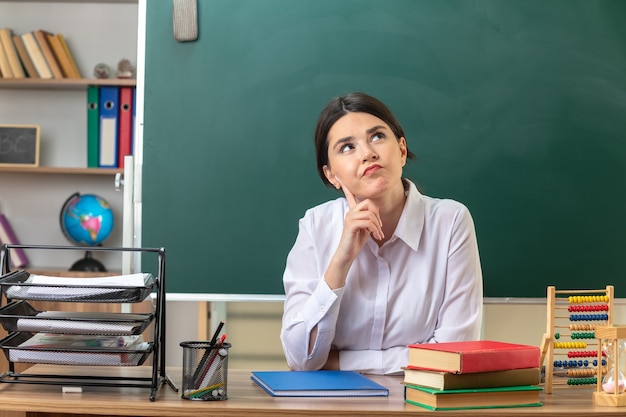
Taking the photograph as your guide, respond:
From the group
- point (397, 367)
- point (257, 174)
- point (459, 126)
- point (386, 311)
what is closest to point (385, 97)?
point (459, 126)

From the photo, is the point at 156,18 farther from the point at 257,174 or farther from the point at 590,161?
the point at 590,161

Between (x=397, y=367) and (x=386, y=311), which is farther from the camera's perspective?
(x=386, y=311)

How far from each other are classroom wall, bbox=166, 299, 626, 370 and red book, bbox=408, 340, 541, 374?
1.64 metres

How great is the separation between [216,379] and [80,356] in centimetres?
29

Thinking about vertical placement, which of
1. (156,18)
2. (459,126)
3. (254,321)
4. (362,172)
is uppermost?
(156,18)

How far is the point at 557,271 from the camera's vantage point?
9.09ft

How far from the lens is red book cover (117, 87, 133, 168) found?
401 cm

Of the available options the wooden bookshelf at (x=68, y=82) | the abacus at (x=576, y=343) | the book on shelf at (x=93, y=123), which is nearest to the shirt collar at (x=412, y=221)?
the abacus at (x=576, y=343)

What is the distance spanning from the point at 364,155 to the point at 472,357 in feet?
2.47

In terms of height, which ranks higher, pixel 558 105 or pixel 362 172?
pixel 558 105

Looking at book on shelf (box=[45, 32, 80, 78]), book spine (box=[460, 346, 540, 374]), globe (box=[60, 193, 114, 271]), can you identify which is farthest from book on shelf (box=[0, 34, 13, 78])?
book spine (box=[460, 346, 540, 374])

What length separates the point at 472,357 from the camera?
1.48 m

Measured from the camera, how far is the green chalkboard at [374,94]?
2.75 metres

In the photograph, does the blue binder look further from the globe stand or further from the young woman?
the young woman
